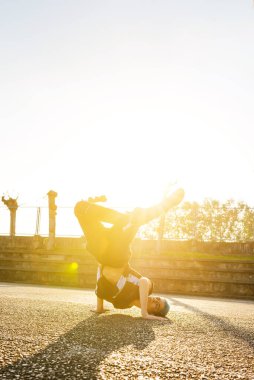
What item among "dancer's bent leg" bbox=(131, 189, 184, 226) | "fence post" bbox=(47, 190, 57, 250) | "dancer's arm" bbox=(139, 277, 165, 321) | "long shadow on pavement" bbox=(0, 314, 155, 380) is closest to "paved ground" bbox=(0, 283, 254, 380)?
"long shadow on pavement" bbox=(0, 314, 155, 380)

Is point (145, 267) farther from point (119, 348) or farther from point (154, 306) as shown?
point (119, 348)

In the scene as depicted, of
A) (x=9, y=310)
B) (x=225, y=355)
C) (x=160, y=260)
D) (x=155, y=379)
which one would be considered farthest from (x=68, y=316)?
(x=160, y=260)

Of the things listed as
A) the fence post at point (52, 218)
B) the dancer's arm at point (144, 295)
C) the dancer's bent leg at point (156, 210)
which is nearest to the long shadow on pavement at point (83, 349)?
the dancer's arm at point (144, 295)

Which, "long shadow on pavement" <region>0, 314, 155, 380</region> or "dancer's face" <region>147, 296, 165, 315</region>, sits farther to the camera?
"dancer's face" <region>147, 296, 165, 315</region>

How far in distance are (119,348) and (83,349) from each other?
0.73 ft

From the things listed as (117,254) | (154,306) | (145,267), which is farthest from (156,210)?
(145,267)

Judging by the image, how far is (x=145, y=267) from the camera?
12.5m

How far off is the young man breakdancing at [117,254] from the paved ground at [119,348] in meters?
0.24

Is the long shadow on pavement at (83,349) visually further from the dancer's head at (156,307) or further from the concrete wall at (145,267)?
the concrete wall at (145,267)

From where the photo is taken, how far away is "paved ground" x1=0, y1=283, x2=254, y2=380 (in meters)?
1.82

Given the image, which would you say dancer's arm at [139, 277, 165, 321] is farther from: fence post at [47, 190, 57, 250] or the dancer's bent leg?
fence post at [47, 190, 57, 250]

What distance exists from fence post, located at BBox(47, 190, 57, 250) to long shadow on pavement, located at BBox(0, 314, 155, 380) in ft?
37.1

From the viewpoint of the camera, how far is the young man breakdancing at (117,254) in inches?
149

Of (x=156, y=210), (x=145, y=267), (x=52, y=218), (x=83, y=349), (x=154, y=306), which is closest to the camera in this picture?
(x=83, y=349)
